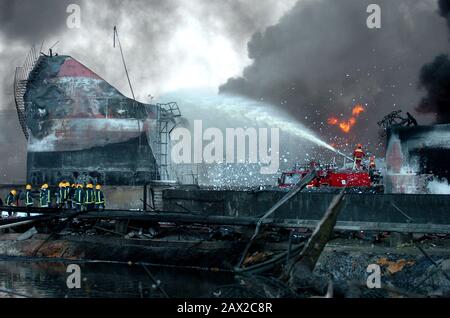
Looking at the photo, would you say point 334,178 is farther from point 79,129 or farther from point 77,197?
point 79,129

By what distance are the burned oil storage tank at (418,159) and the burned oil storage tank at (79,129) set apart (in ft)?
48.6

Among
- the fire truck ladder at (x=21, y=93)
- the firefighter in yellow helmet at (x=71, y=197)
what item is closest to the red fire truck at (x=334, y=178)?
the firefighter in yellow helmet at (x=71, y=197)

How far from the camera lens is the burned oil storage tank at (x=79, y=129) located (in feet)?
101

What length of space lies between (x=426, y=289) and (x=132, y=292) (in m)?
6.87

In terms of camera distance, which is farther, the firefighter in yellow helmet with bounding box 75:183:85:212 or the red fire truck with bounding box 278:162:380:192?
the red fire truck with bounding box 278:162:380:192

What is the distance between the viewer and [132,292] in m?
12.1

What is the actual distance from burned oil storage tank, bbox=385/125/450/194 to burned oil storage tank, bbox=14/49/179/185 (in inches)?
583

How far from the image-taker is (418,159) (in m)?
21.8

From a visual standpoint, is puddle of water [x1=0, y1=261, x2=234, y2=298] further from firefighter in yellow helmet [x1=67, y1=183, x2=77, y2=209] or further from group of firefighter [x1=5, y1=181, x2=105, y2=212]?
firefighter in yellow helmet [x1=67, y1=183, x2=77, y2=209]

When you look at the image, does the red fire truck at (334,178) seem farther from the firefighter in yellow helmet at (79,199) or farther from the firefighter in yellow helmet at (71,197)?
the firefighter in yellow helmet at (71,197)

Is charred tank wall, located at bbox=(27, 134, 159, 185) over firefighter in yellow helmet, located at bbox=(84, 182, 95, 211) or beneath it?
over

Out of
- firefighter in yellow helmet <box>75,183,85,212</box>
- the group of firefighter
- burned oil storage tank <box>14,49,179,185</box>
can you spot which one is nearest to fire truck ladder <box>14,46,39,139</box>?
burned oil storage tank <box>14,49,179,185</box>

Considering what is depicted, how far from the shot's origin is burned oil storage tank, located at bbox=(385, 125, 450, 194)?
2138 cm
